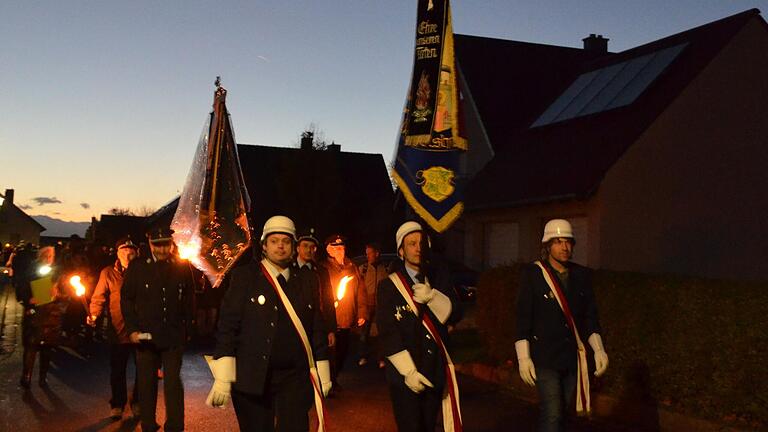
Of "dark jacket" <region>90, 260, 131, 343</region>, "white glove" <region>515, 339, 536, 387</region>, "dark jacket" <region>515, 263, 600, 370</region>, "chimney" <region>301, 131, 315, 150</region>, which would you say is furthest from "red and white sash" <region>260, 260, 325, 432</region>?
"chimney" <region>301, 131, 315, 150</region>

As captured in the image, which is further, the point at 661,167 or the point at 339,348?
the point at 661,167

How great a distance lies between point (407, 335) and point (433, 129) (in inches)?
→ 197

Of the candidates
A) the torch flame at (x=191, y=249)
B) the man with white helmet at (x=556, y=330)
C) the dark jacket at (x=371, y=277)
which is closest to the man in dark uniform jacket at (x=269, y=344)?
the man with white helmet at (x=556, y=330)

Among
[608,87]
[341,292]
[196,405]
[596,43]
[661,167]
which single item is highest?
[596,43]

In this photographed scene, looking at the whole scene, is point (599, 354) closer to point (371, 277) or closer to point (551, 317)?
point (551, 317)

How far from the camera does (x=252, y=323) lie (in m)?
6.35

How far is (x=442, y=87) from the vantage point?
1088cm

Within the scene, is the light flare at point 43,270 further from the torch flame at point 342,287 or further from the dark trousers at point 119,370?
the torch flame at point 342,287

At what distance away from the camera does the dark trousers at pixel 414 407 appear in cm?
644

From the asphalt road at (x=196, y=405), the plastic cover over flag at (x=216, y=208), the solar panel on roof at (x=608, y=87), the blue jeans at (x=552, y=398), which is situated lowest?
the asphalt road at (x=196, y=405)

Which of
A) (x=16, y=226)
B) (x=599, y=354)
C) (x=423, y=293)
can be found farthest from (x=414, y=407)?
(x=16, y=226)

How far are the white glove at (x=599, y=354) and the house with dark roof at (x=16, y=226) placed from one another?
127 m

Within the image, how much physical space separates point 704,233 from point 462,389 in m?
11.9

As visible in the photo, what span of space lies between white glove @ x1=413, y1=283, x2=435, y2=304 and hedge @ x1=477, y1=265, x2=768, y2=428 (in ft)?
12.5
